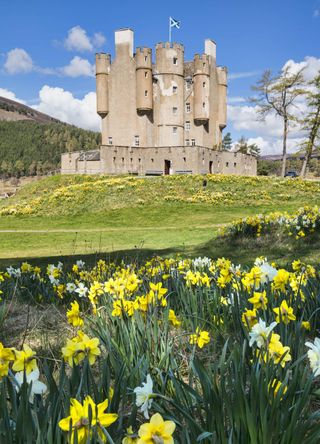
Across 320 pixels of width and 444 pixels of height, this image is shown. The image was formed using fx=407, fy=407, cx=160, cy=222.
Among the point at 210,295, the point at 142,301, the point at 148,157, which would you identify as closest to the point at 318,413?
the point at 142,301

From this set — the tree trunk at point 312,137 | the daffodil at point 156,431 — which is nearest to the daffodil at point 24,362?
the daffodil at point 156,431

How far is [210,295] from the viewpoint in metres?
3.46

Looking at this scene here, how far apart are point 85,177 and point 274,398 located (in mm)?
37186

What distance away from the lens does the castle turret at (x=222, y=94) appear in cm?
5025

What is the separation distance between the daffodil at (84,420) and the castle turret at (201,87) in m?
47.7

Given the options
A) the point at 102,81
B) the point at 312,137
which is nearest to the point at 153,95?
the point at 102,81

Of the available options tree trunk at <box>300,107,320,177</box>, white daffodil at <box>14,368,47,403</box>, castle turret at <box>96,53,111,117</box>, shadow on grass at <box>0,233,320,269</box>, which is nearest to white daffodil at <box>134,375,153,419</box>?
white daffodil at <box>14,368,47,403</box>

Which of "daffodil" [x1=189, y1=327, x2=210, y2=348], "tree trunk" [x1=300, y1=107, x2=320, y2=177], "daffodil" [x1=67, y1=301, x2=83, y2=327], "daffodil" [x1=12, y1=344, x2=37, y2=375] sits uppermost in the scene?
"tree trunk" [x1=300, y1=107, x2=320, y2=177]

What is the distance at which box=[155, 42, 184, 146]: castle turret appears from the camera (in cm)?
4528

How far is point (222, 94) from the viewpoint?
50.4m

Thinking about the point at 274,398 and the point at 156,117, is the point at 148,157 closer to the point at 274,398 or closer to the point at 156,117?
the point at 156,117

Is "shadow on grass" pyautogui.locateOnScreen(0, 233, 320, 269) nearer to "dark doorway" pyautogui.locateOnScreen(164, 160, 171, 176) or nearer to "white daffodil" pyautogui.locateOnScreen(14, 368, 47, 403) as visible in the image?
"white daffodil" pyautogui.locateOnScreen(14, 368, 47, 403)

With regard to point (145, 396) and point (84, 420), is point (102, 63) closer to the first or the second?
point (145, 396)

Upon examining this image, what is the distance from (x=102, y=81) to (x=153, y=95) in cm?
588
